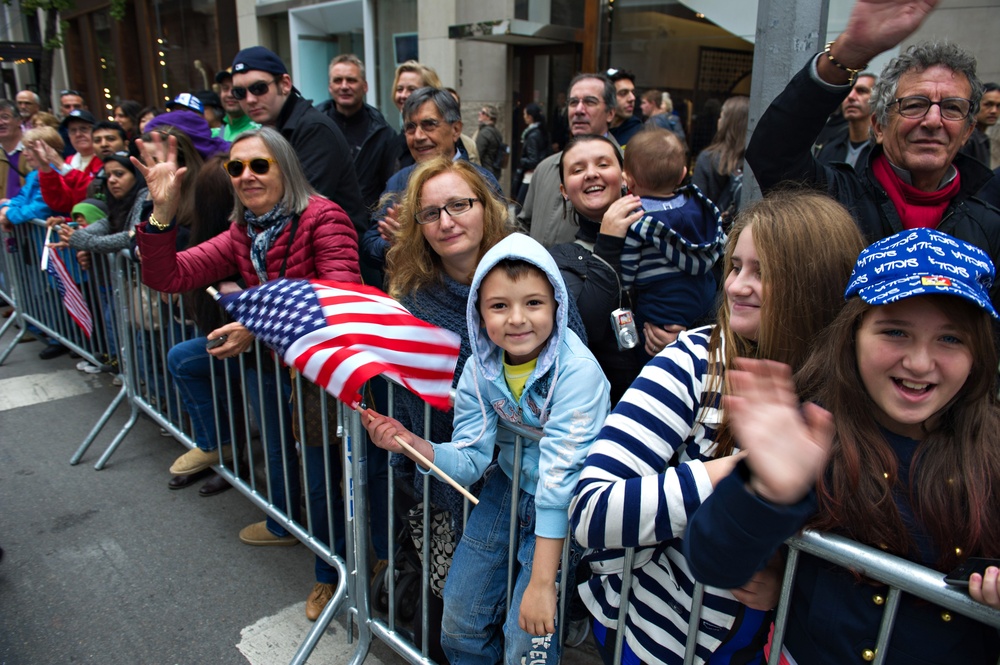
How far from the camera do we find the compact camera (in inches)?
96.7

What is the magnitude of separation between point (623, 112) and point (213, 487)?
4.43m

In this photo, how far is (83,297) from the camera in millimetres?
5473

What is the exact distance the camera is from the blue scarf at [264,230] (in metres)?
3.30

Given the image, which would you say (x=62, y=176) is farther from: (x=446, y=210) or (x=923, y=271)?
(x=923, y=271)

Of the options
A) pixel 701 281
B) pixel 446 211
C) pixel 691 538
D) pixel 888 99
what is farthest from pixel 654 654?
pixel 888 99

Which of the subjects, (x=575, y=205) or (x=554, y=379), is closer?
(x=554, y=379)

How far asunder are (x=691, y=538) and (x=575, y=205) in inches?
72.8

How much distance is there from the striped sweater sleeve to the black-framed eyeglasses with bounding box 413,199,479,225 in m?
1.21

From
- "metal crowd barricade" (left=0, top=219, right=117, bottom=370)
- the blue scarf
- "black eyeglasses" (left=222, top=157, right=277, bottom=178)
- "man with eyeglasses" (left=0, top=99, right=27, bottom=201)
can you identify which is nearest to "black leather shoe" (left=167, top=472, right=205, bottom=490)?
"metal crowd barricade" (left=0, top=219, right=117, bottom=370)

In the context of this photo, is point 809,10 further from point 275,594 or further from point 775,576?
point 275,594

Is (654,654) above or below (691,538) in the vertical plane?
below

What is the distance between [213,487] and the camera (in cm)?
423

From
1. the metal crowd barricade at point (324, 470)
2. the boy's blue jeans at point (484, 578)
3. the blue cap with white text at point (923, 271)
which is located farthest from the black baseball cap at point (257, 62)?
the blue cap with white text at point (923, 271)

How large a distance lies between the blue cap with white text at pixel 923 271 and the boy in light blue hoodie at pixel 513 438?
84 cm
